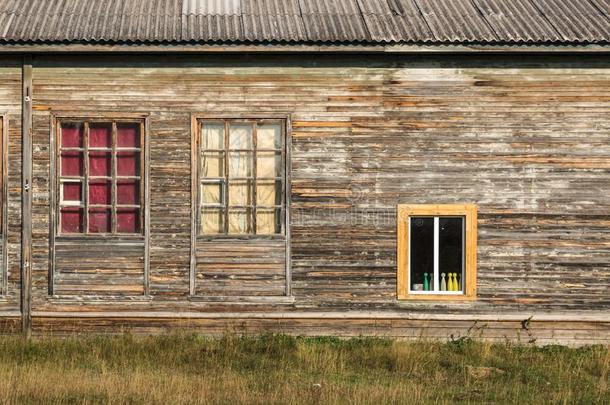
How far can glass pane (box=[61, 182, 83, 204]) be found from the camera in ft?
46.8

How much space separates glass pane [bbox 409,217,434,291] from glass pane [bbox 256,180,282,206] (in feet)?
6.93

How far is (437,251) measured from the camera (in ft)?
46.8

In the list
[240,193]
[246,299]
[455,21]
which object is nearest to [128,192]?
[240,193]

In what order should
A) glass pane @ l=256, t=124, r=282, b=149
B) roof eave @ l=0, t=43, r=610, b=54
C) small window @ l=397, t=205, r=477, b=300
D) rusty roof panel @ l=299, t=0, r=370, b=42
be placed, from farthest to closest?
glass pane @ l=256, t=124, r=282, b=149 < small window @ l=397, t=205, r=477, b=300 < rusty roof panel @ l=299, t=0, r=370, b=42 < roof eave @ l=0, t=43, r=610, b=54

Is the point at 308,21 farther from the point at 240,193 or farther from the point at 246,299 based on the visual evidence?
the point at 246,299

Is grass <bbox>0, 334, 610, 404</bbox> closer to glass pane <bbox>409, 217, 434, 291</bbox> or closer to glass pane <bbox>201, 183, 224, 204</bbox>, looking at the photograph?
glass pane <bbox>409, 217, 434, 291</bbox>

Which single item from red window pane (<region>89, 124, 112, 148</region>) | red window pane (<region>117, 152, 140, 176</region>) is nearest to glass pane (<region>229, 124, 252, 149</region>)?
red window pane (<region>117, 152, 140, 176</region>)

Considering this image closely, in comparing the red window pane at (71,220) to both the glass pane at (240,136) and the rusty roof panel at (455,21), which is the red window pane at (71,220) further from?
the rusty roof panel at (455,21)

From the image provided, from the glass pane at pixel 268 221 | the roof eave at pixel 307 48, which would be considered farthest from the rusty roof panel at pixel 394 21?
the glass pane at pixel 268 221

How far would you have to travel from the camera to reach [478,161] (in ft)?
46.5

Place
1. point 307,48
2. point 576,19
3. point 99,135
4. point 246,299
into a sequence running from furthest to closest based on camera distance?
point 576,19
point 99,135
point 246,299
point 307,48

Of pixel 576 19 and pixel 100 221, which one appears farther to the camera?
pixel 576 19

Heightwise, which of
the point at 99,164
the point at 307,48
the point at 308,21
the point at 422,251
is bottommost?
the point at 422,251

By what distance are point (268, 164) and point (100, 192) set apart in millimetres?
2625
